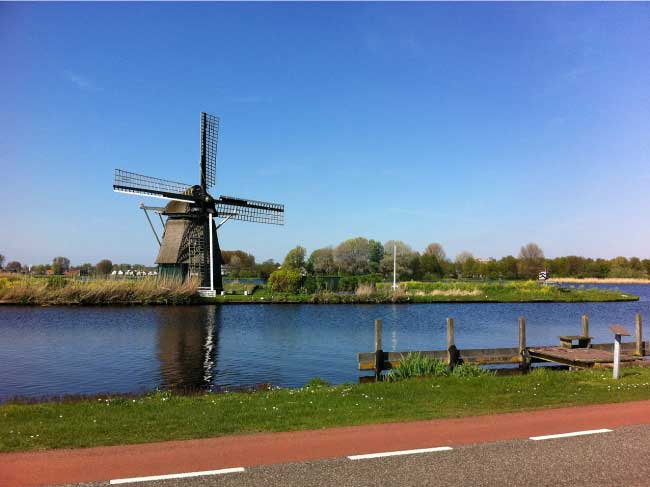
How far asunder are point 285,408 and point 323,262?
84.6 metres

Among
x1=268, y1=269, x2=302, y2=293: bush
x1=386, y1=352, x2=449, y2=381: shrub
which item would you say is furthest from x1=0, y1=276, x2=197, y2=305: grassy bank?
x1=386, y1=352, x2=449, y2=381: shrub

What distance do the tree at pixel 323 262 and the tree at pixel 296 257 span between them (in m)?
2.42

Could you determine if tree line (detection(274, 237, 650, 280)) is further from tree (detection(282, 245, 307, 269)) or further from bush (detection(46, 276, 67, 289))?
bush (detection(46, 276, 67, 289))

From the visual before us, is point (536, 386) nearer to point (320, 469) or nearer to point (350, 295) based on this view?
point (320, 469)

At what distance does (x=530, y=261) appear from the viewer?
111312 mm

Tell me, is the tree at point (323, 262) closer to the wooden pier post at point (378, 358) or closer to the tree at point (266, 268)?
the tree at point (266, 268)

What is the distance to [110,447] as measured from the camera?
6.32 meters

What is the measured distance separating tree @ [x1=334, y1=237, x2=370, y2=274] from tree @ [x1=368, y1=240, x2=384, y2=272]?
15.5 inches

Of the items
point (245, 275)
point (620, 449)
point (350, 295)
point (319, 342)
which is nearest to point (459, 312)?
point (350, 295)

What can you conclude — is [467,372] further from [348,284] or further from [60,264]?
[60,264]

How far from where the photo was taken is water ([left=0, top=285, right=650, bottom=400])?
47.1 ft

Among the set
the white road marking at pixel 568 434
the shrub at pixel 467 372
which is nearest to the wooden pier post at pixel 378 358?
the shrub at pixel 467 372

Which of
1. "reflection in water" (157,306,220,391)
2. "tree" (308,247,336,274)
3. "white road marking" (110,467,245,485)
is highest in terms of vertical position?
"tree" (308,247,336,274)

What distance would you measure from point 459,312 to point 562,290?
24398 mm
